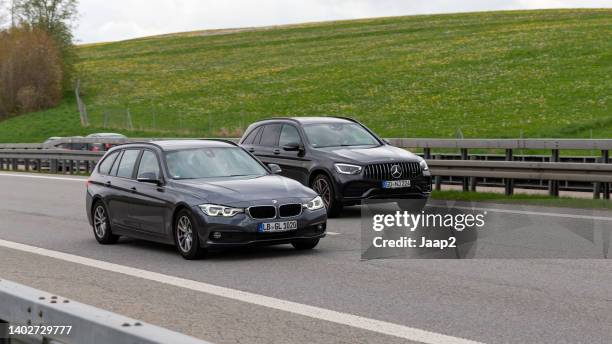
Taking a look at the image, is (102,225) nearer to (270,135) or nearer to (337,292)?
(270,135)

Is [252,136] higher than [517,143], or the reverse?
[252,136]

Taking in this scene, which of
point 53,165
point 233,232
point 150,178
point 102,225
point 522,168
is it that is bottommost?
point 53,165

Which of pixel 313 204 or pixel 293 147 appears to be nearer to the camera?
pixel 313 204

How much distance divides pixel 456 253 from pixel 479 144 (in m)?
10.5

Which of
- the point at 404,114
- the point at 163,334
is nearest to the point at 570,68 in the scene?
the point at 404,114

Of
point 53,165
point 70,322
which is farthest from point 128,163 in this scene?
point 53,165

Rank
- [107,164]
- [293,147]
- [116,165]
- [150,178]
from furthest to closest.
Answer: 1. [293,147]
2. [107,164]
3. [116,165]
4. [150,178]

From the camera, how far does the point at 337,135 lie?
18281 mm

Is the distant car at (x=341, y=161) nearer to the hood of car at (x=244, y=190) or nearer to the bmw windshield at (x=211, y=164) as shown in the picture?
the bmw windshield at (x=211, y=164)

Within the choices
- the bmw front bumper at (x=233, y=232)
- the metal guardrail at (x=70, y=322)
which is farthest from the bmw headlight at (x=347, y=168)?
the metal guardrail at (x=70, y=322)

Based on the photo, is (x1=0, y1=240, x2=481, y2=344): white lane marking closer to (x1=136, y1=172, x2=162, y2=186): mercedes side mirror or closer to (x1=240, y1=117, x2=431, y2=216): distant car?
(x1=136, y1=172, x2=162, y2=186): mercedes side mirror

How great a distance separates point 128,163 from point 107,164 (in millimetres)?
701

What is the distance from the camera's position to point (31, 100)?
234ft

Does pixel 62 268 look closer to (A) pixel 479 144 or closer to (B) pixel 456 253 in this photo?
(B) pixel 456 253
